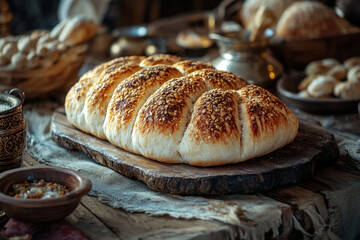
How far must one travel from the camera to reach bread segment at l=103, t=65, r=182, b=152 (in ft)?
5.58

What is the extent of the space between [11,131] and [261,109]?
0.91 meters

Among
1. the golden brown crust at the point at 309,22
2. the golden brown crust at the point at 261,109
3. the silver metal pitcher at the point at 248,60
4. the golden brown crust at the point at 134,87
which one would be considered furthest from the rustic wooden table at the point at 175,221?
the golden brown crust at the point at 309,22

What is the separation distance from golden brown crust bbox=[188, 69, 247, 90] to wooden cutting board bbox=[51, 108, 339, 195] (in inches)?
13.1

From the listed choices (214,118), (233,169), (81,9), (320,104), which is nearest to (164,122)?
(214,118)

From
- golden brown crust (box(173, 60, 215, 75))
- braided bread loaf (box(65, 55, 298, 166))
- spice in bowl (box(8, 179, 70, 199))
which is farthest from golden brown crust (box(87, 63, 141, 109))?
spice in bowl (box(8, 179, 70, 199))

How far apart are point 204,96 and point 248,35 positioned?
4.09 ft

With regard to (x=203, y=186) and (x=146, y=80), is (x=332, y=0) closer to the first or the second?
(x=146, y=80)

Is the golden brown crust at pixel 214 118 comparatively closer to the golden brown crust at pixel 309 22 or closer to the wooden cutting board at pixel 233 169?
the wooden cutting board at pixel 233 169

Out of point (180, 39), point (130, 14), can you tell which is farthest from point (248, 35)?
point (130, 14)

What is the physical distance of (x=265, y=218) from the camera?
1.39m

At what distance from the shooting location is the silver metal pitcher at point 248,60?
2.58 meters

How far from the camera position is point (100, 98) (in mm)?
1850

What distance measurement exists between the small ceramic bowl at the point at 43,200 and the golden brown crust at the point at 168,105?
1.19ft

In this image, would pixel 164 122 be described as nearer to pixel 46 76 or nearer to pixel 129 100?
pixel 129 100
